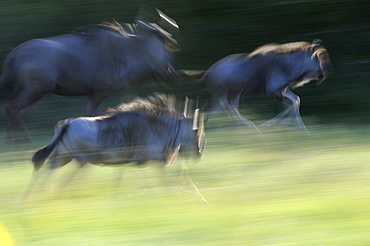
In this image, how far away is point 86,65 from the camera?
917 cm

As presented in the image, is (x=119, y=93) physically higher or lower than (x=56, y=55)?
lower

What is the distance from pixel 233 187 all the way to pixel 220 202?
34 cm

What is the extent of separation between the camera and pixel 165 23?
1075 cm

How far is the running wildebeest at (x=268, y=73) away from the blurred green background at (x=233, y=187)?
0.38m

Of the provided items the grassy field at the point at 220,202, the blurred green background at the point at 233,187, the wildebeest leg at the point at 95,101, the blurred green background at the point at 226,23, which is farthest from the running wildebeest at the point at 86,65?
the blurred green background at the point at 226,23

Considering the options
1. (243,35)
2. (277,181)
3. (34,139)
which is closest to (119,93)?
(34,139)

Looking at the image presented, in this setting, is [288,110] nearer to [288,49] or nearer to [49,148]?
[288,49]

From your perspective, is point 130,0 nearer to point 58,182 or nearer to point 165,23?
point 165,23

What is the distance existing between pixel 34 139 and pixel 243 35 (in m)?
4.50

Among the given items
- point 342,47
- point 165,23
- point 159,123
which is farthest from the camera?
point 342,47

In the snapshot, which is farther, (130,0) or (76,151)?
(130,0)

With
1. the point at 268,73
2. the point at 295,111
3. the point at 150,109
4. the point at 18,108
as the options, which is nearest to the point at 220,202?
the point at 150,109

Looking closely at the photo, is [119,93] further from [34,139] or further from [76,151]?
[76,151]

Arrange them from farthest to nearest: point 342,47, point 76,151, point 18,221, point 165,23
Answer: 1. point 342,47
2. point 165,23
3. point 76,151
4. point 18,221
